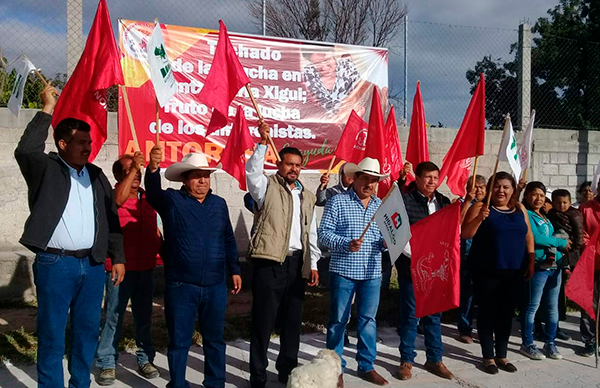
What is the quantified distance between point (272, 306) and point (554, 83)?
8146 millimetres

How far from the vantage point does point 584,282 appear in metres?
5.39

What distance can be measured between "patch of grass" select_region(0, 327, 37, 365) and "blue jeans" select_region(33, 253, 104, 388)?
149cm

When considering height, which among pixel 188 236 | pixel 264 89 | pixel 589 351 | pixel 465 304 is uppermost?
pixel 264 89

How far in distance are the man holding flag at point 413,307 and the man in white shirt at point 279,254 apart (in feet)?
2.96

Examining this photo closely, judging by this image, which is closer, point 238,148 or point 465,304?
point 238,148

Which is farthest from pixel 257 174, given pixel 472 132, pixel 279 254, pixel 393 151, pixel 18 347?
pixel 393 151

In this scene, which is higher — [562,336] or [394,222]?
[394,222]

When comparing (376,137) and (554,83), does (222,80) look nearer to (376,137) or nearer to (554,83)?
(376,137)

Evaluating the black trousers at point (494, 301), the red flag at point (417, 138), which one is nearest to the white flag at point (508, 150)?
the black trousers at point (494, 301)

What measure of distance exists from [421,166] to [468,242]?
5.38 ft

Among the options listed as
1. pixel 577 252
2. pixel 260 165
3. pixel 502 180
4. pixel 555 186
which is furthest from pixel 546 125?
pixel 260 165

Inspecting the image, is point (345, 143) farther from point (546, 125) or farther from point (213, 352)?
point (546, 125)

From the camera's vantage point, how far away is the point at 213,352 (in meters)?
4.18

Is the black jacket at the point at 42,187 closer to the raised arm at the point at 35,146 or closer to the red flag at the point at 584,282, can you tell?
the raised arm at the point at 35,146
